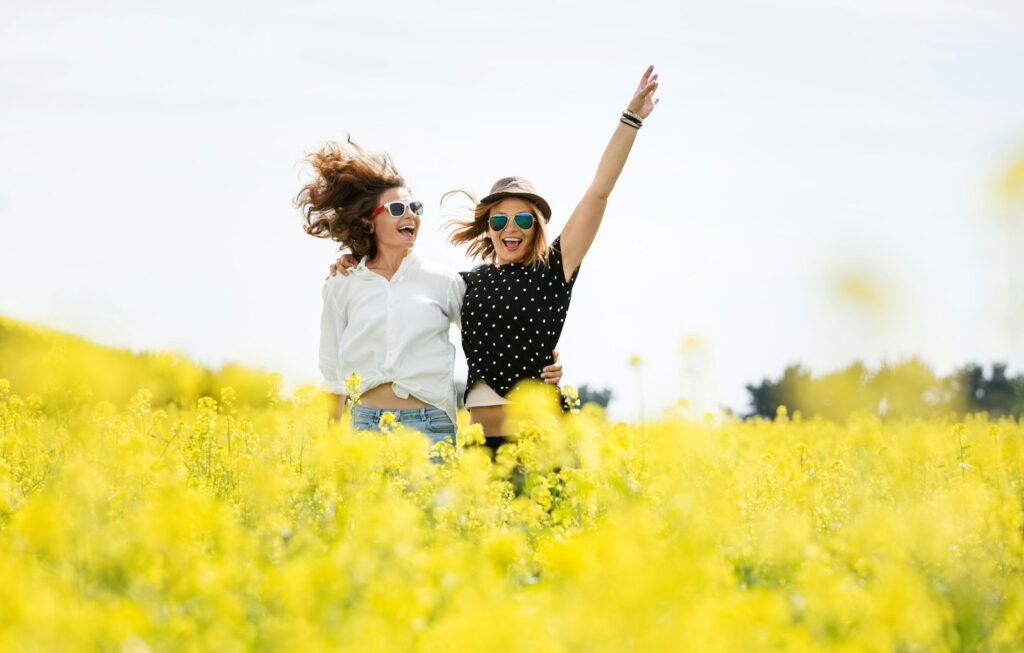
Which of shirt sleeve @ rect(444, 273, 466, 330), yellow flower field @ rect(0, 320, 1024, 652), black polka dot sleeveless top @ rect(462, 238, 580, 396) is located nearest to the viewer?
yellow flower field @ rect(0, 320, 1024, 652)

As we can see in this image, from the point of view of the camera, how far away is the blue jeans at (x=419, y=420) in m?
5.81

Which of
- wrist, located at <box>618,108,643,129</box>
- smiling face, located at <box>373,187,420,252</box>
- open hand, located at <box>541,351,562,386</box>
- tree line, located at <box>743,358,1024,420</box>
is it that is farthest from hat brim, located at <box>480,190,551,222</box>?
tree line, located at <box>743,358,1024,420</box>

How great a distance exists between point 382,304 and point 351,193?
0.76 meters

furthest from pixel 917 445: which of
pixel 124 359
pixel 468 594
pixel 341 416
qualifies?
pixel 124 359

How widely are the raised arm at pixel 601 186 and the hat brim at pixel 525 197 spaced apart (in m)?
0.20

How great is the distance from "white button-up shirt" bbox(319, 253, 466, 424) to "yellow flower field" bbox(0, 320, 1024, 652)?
1.13 ft

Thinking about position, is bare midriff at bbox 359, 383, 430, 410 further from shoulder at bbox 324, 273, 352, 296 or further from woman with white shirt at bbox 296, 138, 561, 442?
shoulder at bbox 324, 273, 352, 296

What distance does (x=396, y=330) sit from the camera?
234 inches

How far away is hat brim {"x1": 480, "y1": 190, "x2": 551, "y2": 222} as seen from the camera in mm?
5895

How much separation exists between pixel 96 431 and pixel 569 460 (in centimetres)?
352

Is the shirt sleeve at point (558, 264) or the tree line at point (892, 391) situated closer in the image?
the shirt sleeve at point (558, 264)

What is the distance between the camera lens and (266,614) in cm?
320

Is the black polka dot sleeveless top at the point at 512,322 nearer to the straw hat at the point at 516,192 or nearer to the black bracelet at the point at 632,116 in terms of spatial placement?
the straw hat at the point at 516,192

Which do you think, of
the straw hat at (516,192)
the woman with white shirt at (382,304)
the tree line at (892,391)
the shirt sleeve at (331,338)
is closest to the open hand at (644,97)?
the straw hat at (516,192)
